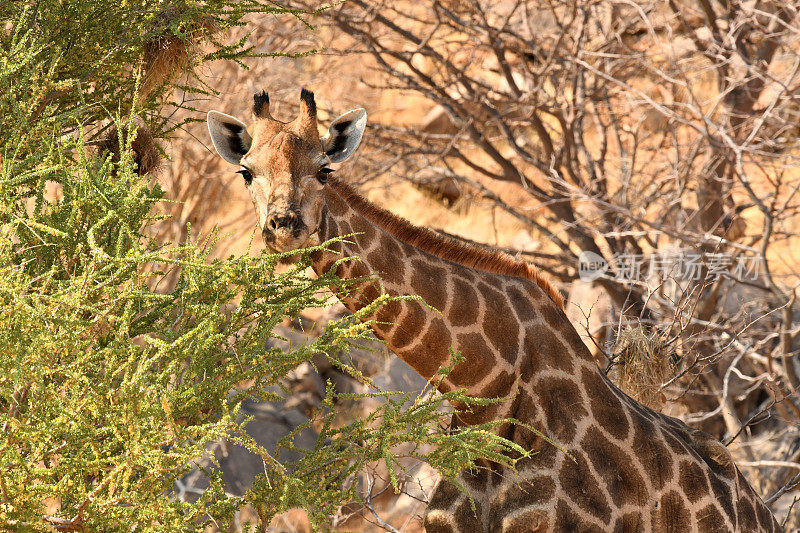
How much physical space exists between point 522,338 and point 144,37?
2.80 meters

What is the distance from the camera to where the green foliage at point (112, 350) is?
3.43m

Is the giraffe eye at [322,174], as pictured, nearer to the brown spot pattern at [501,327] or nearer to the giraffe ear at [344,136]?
the giraffe ear at [344,136]

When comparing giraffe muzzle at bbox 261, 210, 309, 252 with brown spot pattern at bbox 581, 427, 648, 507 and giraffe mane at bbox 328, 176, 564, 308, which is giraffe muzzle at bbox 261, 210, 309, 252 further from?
brown spot pattern at bbox 581, 427, 648, 507

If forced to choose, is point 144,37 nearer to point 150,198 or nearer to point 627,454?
point 150,198

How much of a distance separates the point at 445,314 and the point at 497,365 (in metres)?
0.39

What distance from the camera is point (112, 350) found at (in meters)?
3.65

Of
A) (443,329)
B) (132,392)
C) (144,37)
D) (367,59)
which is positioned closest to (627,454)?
(443,329)

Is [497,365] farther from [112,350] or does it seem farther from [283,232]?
[112,350]

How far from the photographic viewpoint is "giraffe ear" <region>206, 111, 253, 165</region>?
15.4ft

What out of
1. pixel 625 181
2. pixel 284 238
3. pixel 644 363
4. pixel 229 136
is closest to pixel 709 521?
pixel 644 363

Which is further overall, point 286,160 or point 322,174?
point 322,174

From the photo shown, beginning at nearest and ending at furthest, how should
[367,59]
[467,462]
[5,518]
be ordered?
[5,518]
[467,462]
[367,59]

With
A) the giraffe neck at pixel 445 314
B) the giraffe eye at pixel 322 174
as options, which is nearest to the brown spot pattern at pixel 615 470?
the giraffe neck at pixel 445 314

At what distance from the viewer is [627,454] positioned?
15.3ft
